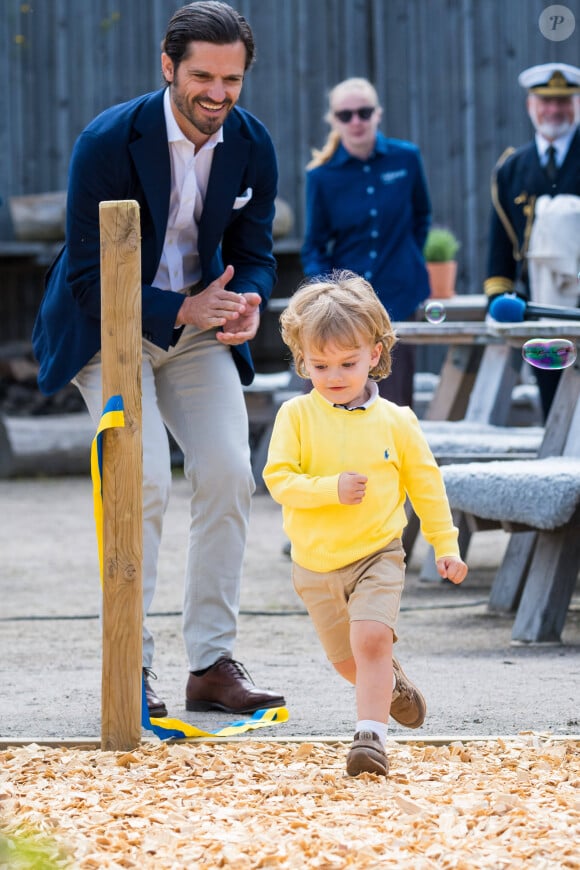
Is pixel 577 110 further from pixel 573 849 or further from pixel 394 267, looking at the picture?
pixel 573 849

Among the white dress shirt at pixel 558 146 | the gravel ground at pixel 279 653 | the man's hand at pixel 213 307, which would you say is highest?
the white dress shirt at pixel 558 146

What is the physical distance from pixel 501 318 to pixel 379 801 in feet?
8.60

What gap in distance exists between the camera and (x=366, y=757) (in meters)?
3.11

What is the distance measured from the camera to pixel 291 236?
11.7 m

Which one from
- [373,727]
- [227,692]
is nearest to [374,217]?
[227,692]

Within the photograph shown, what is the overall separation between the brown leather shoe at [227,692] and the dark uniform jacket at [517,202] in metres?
3.11

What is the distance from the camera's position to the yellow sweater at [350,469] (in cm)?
331

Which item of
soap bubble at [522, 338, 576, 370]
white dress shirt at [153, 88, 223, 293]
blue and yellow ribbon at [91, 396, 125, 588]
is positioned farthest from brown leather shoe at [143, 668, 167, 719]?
soap bubble at [522, 338, 576, 370]

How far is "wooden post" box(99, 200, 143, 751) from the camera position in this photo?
3.43 m

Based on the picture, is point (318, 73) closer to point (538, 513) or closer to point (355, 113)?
point (355, 113)

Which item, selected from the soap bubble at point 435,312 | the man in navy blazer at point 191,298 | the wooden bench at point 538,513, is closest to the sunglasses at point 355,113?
the soap bubble at point 435,312

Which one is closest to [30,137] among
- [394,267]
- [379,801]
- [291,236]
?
→ [291,236]

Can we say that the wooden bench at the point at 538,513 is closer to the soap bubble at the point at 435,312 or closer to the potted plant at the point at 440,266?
the soap bubble at the point at 435,312

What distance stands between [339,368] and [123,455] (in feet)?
1.85
